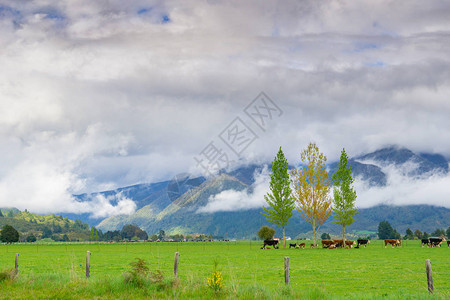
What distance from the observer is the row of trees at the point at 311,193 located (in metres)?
87.4

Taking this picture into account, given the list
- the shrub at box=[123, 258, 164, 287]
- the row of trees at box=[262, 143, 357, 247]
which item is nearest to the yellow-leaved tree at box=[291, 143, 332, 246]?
the row of trees at box=[262, 143, 357, 247]

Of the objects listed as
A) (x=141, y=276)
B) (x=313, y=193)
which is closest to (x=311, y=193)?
(x=313, y=193)

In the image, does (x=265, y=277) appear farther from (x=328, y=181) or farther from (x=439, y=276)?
(x=328, y=181)

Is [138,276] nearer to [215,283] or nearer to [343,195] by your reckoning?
[215,283]

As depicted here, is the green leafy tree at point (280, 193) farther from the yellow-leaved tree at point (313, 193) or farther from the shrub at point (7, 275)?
the shrub at point (7, 275)

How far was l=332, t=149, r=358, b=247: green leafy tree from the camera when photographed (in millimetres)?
93312

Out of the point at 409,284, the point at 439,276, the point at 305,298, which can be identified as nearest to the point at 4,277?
the point at 305,298

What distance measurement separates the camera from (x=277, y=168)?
9138 centimetres

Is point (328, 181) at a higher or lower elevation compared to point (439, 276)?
higher

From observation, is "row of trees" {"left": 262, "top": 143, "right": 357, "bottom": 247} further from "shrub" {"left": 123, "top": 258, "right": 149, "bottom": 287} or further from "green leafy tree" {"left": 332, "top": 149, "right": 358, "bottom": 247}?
"shrub" {"left": 123, "top": 258, "right": 149, "bottom": 287}

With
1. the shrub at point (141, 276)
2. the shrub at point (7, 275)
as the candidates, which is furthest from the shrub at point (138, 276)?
the shrub at point (7, 275)

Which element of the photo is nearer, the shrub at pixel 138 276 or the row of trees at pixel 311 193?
the shrub at pixel 138 276

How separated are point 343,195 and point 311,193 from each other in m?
10.1

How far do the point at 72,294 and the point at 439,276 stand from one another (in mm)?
25164
